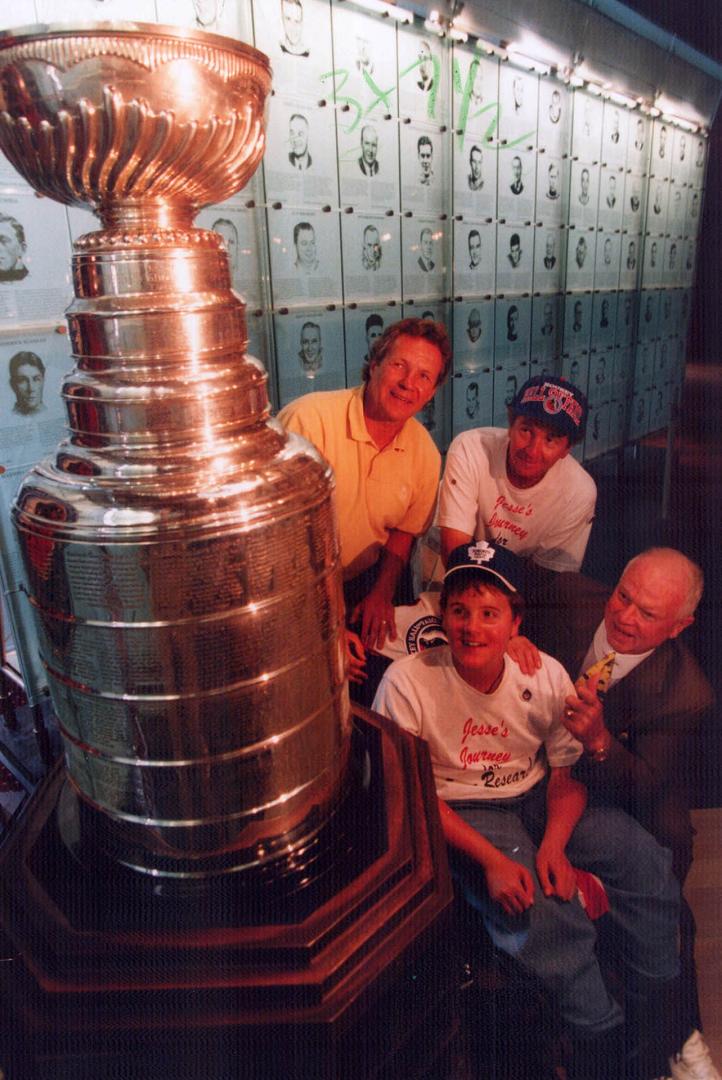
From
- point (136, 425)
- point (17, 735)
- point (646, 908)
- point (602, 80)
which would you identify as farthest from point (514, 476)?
point (602, 80)


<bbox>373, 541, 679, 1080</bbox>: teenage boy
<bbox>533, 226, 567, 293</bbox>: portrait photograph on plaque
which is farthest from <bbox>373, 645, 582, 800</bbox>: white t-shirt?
<bbox>533, 226, 567, 293</bbox>: portrait photograph on plaque

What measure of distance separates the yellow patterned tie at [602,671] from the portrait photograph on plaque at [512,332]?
8.91ft

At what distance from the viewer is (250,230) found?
2.59 meters

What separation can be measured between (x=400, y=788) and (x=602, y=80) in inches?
182

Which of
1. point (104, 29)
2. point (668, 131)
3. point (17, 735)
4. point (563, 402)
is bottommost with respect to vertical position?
point (17, 735)

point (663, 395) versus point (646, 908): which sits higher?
point (663, 395)

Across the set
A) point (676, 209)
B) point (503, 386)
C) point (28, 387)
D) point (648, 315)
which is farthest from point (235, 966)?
point (676, 209)

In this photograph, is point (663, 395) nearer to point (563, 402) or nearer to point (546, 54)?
point (546, 54)

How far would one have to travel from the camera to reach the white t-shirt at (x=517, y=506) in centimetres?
218

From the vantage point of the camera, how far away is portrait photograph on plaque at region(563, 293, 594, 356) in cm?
450

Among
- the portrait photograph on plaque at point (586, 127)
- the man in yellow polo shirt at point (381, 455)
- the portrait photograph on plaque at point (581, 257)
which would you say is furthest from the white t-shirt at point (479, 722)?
the portrait photograph on plaque at point (586, 127)

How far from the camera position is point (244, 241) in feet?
8.45

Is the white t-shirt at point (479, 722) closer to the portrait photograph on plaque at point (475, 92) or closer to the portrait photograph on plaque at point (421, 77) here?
the portrait photograph on plaque at point (421, 77)

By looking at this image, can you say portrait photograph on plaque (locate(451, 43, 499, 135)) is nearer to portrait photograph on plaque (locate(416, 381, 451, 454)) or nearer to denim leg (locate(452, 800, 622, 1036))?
portrait photograph on plaque (locate(416, 381, 451, 454))
